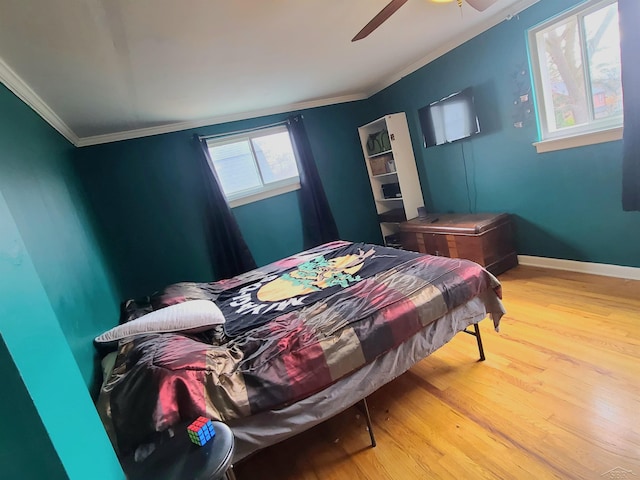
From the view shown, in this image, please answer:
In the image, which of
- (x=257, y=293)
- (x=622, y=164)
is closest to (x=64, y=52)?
(x=257, y=293)

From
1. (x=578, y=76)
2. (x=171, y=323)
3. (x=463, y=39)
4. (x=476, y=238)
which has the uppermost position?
(x=463, y=39)

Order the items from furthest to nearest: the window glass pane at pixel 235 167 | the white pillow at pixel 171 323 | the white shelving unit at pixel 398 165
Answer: the white shelving unit at pixel 398 165, the window glass pane at pixel 235 167, the white pillow at pixel 171 323

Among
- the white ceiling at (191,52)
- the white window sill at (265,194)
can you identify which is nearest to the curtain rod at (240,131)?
the white ceiling at (191,52)

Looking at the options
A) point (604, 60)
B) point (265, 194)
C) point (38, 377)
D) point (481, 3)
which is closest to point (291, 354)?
point (38, 377)

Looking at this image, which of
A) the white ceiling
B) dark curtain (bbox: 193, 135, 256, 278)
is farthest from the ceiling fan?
dark curtain (bbox: 193, 135, 256, 278)

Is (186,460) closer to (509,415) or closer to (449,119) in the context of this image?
(509,415)

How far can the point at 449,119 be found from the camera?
11.4 ft

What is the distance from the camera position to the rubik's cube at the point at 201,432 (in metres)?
1.14

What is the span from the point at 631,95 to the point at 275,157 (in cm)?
327

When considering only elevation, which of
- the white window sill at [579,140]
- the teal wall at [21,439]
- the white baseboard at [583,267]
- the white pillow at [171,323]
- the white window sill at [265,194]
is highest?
the white window sill at [265,194]

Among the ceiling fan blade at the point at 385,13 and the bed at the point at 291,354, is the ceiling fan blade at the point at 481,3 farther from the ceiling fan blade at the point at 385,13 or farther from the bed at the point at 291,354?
the bed at the point at 291,354

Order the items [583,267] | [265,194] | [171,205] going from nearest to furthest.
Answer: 1. [583,267]
2. [171,205]
3. [265,194]

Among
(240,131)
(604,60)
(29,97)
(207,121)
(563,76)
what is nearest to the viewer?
(29,97)

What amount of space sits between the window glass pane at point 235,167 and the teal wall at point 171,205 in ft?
0.70
